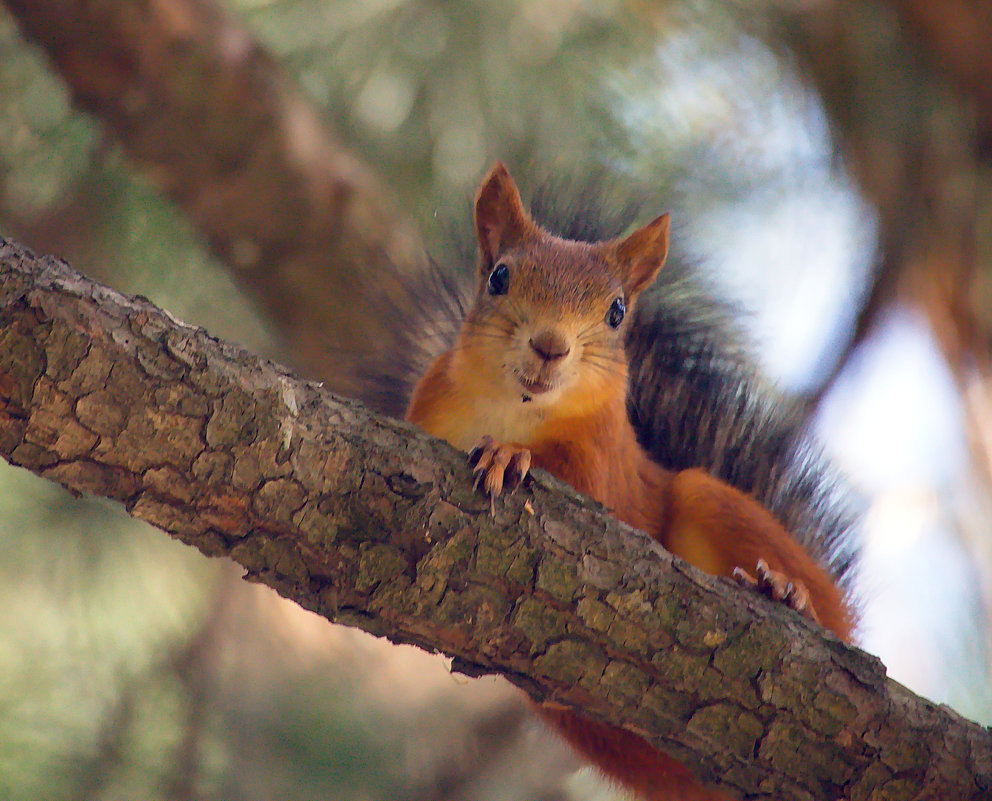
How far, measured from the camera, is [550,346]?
4.65 feet

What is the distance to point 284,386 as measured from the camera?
1.05 m

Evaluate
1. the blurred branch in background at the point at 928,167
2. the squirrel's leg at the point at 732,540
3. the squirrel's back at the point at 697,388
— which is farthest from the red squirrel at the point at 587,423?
the blurred branch in background at the point at 928,167

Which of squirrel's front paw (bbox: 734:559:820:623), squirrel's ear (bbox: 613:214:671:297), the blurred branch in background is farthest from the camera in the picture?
the blurred branch in background

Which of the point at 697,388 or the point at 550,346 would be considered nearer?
the point at 550,346

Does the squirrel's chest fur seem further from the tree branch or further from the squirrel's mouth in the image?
the tree branch

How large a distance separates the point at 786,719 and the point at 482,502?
454mm

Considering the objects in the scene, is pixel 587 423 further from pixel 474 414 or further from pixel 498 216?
pixel 498 216

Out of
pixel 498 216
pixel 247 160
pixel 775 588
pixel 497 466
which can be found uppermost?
pixel 247 160

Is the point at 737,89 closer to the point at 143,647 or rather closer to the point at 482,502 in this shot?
the point at 482,502

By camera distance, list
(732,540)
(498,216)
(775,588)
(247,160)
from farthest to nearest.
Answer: (247,160)
(498,216)
(732,540)
(775,588)

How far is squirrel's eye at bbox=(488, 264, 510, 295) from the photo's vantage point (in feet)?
5.28

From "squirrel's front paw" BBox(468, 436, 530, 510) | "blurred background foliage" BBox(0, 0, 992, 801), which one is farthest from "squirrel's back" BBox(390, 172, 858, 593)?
"squirrel's front paw" BBox(468, 436, 530, 510)

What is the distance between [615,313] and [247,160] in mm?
1127

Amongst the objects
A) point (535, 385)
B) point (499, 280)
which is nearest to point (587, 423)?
point (535, 385)
